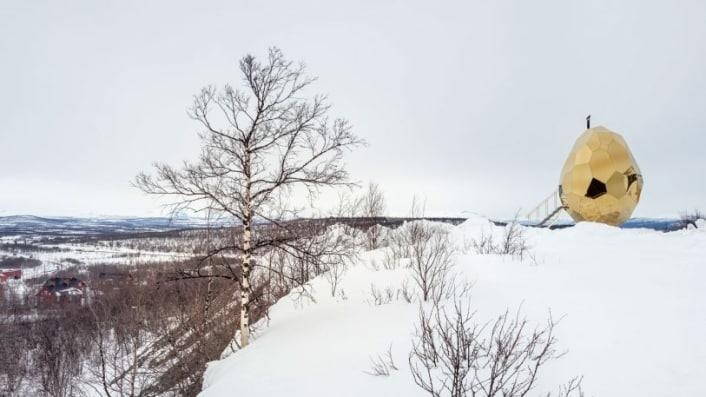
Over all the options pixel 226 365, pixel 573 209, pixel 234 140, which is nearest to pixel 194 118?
pixel 234 140

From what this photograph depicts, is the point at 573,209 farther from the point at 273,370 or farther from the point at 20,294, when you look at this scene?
the point at 20,294

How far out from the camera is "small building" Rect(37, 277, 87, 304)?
5900cm

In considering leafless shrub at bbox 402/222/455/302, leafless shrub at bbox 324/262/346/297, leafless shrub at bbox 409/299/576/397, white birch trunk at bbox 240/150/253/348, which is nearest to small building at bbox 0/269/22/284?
leafless shrub at bbox 324/262/346/297

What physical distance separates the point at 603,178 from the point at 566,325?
31.7ft

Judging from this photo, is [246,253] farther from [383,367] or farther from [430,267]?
[383,367]

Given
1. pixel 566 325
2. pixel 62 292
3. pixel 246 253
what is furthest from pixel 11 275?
pixel 566 325

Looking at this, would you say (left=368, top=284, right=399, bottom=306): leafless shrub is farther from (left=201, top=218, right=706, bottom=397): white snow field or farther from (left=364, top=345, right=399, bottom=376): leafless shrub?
(left=364, top=345, right=399, bottom=376): leafless shrub

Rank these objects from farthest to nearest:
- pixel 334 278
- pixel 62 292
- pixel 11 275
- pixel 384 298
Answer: pixel 11 275 → pixel 62 292 → pixel 334 278 → pixel 384 298

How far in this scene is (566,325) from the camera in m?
6.21

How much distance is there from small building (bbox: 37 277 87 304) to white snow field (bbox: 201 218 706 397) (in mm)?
64346

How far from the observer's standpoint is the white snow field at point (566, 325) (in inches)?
191

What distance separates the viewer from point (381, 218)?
101ft

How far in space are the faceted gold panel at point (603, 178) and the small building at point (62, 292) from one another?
225 feet

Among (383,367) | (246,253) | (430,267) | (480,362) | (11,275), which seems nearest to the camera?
(480,362)
